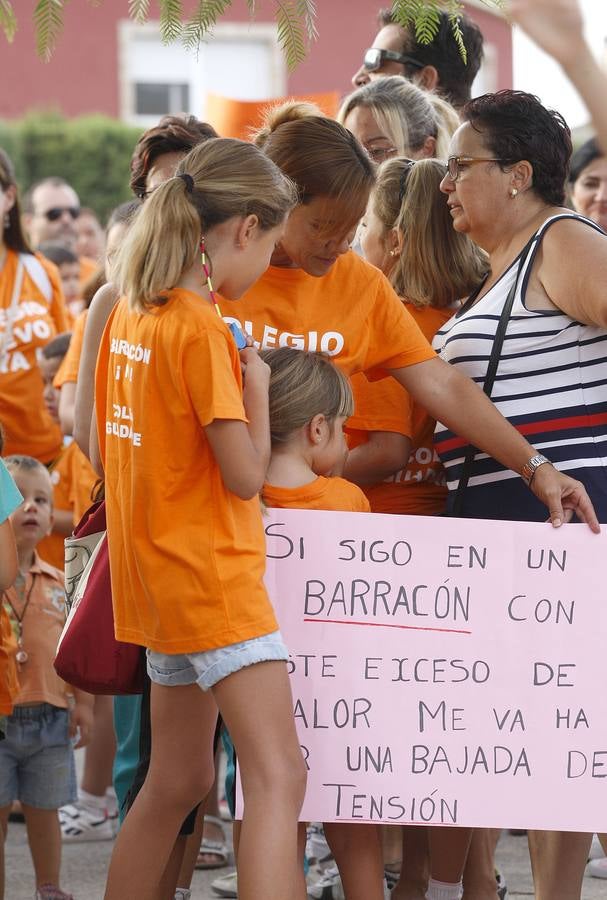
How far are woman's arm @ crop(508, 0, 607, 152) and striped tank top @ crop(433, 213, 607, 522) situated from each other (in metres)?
1.20

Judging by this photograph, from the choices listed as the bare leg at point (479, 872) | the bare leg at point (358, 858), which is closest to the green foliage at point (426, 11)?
the bare leg at point (358, 858)

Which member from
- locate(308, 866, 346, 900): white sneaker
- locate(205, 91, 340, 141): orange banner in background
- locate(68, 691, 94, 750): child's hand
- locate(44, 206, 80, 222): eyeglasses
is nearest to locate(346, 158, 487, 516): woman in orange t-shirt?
locate(68, 691, 94, 750): child's hand

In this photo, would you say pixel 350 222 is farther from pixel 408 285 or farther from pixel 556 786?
pixel 556 786

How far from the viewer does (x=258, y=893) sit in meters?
2.83

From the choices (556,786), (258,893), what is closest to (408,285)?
(556,786)

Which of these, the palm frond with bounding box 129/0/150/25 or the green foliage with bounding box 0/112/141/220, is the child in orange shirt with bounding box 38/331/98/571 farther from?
the green foliage with bounding box 0/112/141/220

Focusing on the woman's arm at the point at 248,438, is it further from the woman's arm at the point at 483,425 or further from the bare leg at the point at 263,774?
the woman's arm at the point at 483,425

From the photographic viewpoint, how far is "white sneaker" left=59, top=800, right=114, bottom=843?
4.92 meters

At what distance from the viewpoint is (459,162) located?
11.6 ft

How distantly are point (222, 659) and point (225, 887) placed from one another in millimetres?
1644

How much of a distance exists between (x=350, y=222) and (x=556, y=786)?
1.38 meters

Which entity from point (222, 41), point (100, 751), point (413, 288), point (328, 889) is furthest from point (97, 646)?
point (222, 41)

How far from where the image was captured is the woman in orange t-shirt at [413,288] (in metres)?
3.70

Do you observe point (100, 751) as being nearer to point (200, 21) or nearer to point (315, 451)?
point (315, 451)
